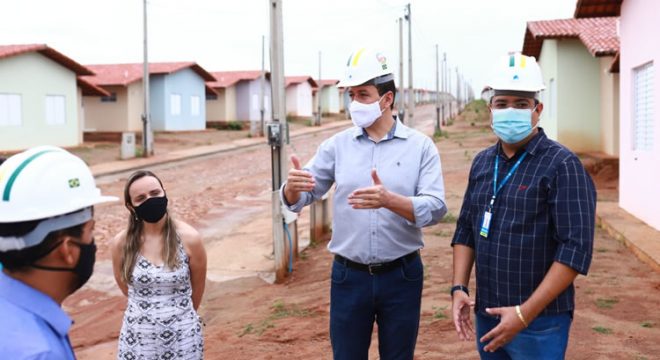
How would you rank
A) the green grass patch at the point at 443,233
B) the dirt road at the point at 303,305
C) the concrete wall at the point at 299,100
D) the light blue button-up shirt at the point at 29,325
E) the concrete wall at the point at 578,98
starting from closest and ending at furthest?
1. the light blue button-up shirt at the point at 29,325
2. the dirt road at the point at 303,305
3. the green grass patch at the point at 443,233
4. the concrete wall at the point at 578,98
5. the concrete wall at the point at 299,100

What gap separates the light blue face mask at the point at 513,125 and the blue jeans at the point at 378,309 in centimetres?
85

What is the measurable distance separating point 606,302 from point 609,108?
13907 mm

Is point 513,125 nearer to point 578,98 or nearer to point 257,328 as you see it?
point 257,328

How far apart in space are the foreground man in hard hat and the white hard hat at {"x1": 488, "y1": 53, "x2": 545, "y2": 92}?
1786 millimetres

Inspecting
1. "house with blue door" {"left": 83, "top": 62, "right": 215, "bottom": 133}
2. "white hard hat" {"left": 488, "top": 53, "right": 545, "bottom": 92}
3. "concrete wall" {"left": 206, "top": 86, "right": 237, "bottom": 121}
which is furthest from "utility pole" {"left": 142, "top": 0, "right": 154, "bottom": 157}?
"white hard hat" {"left": 488, "top": 53, "right": 545, "bottom": 92}

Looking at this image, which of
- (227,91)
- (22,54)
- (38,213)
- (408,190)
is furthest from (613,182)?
(227,91)

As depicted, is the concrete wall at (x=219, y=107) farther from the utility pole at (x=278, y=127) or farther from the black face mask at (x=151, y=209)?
the black face mask at (x=151, y=209)

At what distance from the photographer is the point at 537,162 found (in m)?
2.88

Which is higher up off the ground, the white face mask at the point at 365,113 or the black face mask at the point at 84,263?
the white face mask at the point at 365,113

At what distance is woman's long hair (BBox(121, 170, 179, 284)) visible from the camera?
153 inches

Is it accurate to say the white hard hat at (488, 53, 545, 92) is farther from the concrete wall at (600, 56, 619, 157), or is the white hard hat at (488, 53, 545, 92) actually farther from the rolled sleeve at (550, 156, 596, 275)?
the concrete wall at (600, 56, 619, 157)

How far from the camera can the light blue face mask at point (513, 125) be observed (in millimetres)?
2975

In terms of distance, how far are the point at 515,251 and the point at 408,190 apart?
0.72m

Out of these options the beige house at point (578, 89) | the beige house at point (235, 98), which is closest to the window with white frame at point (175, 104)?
the beige house at point (235, 98)
